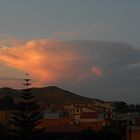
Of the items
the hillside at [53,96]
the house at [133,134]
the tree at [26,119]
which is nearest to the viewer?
the house at [133,134]

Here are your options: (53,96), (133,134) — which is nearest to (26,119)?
(133,134)

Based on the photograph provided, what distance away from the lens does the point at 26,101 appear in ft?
129

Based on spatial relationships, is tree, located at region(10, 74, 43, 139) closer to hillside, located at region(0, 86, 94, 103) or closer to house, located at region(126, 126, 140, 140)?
house, located at region(126, 126, 140, 140)

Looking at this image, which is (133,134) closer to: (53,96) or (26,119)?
(26,119)

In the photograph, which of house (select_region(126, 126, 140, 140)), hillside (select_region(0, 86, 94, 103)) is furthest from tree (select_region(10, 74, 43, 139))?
hillside (select_region(0, 86, 94, 103))

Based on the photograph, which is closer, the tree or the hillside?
the tree

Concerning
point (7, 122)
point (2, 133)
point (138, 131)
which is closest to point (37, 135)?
point (2, 133)

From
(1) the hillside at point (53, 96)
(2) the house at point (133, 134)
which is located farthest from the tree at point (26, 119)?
(1) the hillside at point (53, 96)

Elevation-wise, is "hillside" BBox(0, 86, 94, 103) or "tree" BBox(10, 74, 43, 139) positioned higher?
"hillside" BBox(0, 86, 94, 103)

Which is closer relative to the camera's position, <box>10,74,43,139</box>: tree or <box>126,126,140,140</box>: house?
<box>126,126,140,140</box>: house

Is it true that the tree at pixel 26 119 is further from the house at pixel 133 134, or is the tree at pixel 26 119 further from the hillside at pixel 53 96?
the hillside at pixel 53 96

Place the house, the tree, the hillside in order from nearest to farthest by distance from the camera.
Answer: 1. the house
2. the tree
3. the hillside

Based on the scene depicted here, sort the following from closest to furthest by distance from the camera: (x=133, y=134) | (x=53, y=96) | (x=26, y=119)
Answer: (x=133, y=134) < (x=26, y=119) < (x=53, y=96)

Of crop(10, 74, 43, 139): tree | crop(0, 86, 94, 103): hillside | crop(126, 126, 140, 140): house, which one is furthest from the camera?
crop(0, 86, 94, 103): hillside
